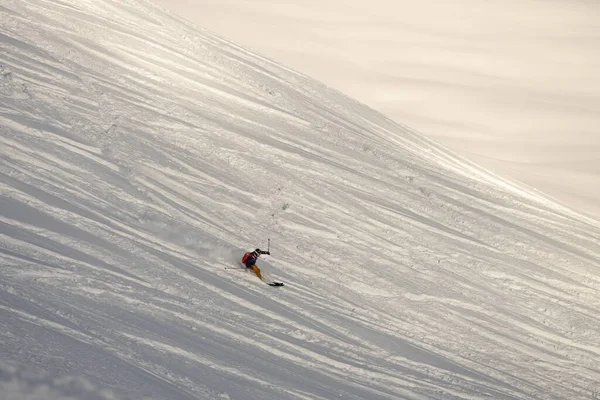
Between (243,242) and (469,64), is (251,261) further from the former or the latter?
(469,64)

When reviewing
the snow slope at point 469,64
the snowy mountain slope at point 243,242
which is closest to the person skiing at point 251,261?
the snowy mountain slope at point 243,242

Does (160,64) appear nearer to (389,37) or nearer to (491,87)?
(491,87)

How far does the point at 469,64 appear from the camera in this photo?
15.6 meters

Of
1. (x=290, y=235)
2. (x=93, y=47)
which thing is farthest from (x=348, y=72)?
(x=290, y=235)

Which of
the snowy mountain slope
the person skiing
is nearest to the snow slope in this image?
the snowy mountain slope

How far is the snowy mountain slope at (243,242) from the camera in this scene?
3957 mm

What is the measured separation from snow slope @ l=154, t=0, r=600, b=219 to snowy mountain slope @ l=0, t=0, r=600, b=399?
355cm

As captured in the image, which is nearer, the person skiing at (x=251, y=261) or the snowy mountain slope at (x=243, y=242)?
the snowy mountain slope at (x=243, y=242)

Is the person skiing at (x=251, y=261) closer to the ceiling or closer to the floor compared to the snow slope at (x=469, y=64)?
closer to the floor

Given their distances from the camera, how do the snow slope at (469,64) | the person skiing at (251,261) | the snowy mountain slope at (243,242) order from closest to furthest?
1. the snowy mountain slope at (243,242)
2. the person skiing at (251,261)
3. the snow slope at (469,64)

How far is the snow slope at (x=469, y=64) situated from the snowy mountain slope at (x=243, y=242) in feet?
11.7

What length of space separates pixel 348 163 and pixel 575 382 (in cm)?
321

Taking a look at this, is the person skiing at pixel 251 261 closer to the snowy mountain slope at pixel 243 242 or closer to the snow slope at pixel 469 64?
the snowy mountain slope at pixel 243 242

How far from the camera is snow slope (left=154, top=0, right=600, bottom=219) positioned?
458 inches
